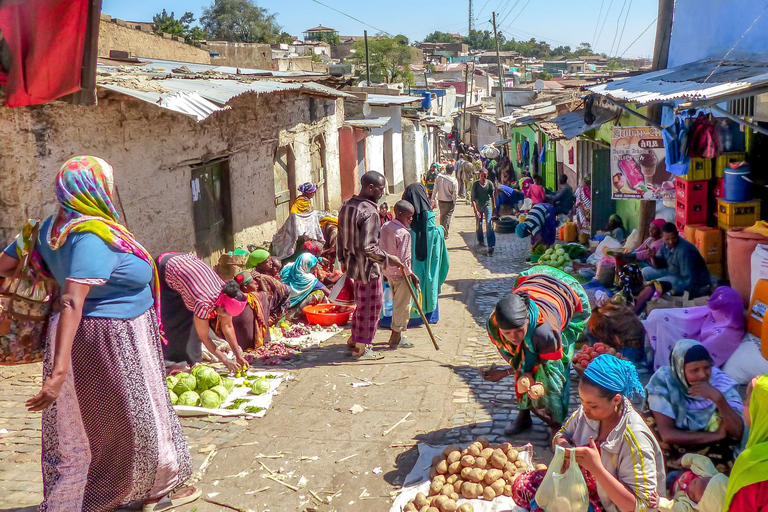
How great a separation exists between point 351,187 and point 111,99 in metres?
11.8

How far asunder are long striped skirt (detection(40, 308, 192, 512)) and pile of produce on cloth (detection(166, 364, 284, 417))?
5.26 ft

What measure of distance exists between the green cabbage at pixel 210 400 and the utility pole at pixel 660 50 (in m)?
6.35

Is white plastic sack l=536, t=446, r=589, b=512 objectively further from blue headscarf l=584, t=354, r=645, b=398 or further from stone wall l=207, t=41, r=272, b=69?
stone wall l=207, t=41, r=272, b=69

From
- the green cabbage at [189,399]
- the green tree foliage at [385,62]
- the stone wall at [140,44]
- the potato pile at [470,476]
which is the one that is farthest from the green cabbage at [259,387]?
the green tree foliage at [385,62]

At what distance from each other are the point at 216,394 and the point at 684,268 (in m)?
4.75

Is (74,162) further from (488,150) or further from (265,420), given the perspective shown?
(488,150)

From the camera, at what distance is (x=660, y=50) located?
9773 millimetres

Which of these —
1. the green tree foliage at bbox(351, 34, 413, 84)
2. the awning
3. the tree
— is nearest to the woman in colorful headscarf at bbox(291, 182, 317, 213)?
the awning

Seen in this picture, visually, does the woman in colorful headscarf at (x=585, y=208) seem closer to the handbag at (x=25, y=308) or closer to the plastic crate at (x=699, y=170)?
the plastic crate at (x=699, y=170)

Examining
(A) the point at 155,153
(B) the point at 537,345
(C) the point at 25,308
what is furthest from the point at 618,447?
(A) the point at 155,153

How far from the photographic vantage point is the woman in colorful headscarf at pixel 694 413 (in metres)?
4.16

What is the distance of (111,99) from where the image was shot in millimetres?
7219

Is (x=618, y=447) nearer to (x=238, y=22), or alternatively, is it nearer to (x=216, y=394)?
(x=216, y=394)

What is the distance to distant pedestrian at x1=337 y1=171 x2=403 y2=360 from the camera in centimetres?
679
